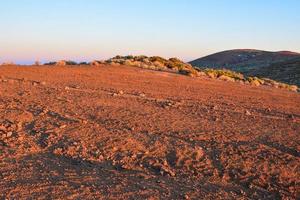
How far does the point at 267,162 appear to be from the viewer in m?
9.13

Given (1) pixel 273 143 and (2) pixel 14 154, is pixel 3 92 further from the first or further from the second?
(1) pixel 273 143

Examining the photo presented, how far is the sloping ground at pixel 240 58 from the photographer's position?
81.6 meters

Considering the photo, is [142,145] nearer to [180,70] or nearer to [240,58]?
[180,70]

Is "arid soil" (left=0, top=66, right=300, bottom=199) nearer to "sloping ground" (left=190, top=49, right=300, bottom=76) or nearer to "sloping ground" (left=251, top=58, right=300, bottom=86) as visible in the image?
"sloping ground" (left=251, top=58, right=300, bottom=86)

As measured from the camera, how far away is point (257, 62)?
81.8 metres

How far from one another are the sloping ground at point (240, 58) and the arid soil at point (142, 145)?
65.4 meters

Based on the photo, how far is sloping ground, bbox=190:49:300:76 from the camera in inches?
3211

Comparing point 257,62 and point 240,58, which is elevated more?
point 240,58

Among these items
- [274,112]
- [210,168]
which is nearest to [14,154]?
[210,168]

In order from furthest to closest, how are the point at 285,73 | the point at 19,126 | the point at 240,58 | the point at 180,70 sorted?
the point at 240,58, the point at 285,73, the point at 180,70, the point at 19,126

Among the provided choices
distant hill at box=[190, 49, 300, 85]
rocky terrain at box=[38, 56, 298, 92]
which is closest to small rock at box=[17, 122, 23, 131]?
rocky terrain at box=[38, 56, 298, 92]

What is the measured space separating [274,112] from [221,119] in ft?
9.27

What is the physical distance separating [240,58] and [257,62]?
11.8 m

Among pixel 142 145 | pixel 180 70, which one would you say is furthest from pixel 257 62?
pixel 142 145
